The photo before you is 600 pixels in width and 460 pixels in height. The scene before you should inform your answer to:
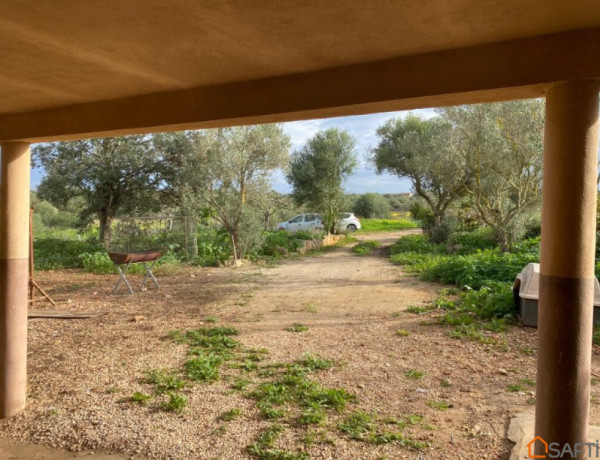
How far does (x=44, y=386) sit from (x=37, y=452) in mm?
1324

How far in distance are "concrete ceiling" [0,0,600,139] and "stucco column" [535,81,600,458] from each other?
0.22 meters

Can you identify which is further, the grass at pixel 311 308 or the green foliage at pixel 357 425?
the grass at pixel 311 308

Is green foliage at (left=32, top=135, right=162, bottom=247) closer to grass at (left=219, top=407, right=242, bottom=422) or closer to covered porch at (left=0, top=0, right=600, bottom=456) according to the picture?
covered porch at (left=0, top=0, right=600, bottom=456)

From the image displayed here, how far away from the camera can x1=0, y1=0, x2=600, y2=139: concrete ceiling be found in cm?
191

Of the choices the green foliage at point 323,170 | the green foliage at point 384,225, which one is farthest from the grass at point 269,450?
the green foliage at point 384,225

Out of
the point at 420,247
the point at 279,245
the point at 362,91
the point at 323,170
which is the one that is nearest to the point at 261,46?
the point at 362,91

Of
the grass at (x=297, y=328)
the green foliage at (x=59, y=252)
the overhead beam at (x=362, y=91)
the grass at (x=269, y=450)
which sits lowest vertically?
the grass at (x=269, y=450)

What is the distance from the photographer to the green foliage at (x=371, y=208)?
131 ft

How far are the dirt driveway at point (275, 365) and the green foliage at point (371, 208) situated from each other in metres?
31.6

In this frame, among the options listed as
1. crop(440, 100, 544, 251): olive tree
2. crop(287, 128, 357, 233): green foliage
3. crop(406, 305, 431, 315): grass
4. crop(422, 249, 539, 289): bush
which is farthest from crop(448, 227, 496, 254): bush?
crop(406, 305, 431, 315): grass

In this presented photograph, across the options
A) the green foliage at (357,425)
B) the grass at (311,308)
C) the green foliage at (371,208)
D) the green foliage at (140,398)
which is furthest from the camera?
the green foliage at (371,208)

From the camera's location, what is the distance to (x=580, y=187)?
226cm

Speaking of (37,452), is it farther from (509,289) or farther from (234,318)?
(509,289)

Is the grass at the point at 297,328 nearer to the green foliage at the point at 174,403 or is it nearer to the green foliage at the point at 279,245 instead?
the green foliage at the point at 174,403
